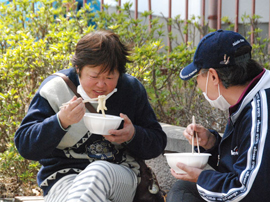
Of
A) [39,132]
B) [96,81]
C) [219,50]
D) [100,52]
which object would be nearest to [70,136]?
[39,132]

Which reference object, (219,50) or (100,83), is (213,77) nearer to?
(219,50)

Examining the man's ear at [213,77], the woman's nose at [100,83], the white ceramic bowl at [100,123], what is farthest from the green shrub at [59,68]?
the man's ear at [213,77]

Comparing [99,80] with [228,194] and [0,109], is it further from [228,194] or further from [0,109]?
[0,109]

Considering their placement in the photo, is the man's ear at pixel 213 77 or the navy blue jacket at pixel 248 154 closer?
the navy blue jacket at pixel 248 154

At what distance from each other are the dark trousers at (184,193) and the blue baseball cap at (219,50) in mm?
708

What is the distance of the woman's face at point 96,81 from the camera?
245 cm

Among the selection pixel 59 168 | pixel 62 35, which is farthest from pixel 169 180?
pixel 62 35

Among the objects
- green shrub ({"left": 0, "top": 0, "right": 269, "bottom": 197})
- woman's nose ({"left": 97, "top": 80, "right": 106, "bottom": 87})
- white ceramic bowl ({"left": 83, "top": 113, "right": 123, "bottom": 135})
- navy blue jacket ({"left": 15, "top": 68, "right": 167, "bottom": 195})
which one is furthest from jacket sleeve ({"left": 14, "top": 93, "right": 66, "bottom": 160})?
green shrub ({"left": 0, "top": 0, "right": 269, "bottom": 197})

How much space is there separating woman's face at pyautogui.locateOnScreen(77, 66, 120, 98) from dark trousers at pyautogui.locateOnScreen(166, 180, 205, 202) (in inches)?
28.5

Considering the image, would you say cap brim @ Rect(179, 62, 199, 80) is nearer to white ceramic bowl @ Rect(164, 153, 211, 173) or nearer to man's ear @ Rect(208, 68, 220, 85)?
man's ear @ Rect(208, 68, 220, 85)

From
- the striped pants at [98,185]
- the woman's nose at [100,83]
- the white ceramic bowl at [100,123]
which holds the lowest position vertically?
the striped pants at [98,185]

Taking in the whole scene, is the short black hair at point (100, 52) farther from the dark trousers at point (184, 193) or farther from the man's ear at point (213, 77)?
the dark trousers at point (184, 193)

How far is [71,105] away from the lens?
219 centimetres

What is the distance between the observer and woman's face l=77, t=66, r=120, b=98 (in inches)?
96.3
